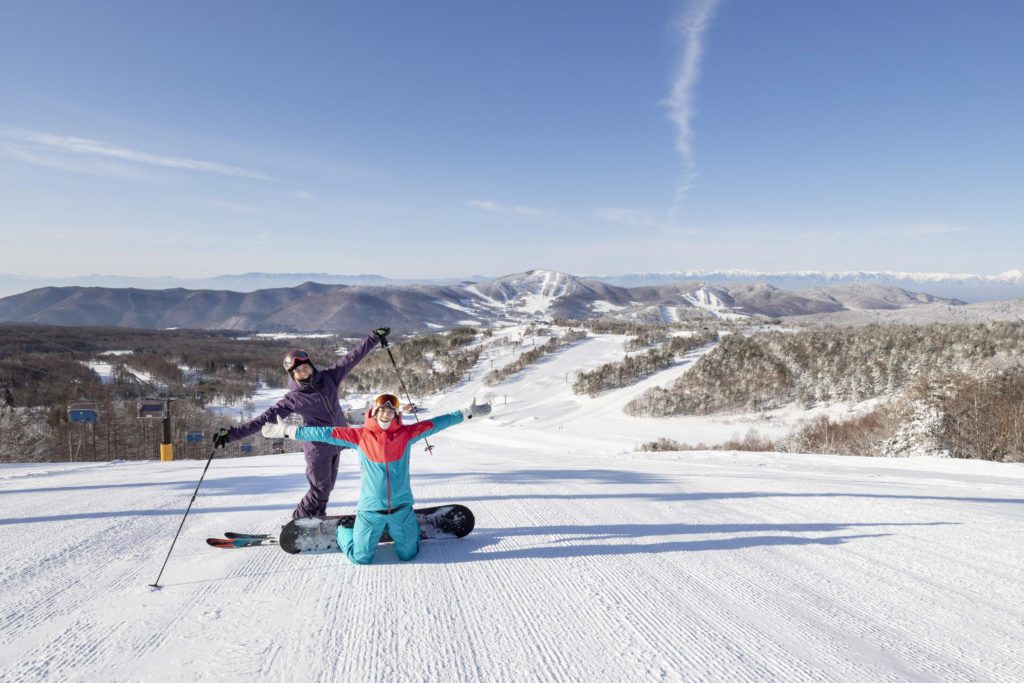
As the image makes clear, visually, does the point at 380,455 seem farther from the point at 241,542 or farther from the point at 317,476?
the point at 241,542

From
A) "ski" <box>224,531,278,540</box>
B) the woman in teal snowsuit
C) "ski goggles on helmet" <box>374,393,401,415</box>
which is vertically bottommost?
"ski" <box>224,531,278,540</box>

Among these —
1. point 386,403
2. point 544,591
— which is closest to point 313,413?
point 386,403

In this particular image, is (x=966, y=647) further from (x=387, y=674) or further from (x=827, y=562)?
(x=387, y=674)

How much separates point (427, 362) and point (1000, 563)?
180 ft

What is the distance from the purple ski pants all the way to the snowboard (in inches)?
27.1

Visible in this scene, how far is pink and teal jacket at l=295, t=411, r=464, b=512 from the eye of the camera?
380cm

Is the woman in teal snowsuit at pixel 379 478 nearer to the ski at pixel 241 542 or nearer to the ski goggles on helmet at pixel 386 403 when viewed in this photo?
the ski goggles on helmet at pixel 386 403

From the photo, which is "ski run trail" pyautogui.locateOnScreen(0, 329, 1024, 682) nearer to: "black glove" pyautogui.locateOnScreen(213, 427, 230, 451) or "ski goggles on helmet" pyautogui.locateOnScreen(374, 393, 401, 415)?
"black glove" pyautogui.locateOnScreen(213, 427, 230, 451)

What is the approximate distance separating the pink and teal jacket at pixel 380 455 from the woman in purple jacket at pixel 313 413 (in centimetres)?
70

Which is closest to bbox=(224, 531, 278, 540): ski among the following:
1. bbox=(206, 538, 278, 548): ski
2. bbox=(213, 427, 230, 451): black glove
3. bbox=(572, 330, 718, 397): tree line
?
bbox=(206, 538, 278, 548): ski

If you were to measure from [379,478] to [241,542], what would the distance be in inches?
58.8

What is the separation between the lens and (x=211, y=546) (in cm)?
414

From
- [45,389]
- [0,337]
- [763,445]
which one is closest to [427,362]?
[763,445]

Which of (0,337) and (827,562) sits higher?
(827,562)
